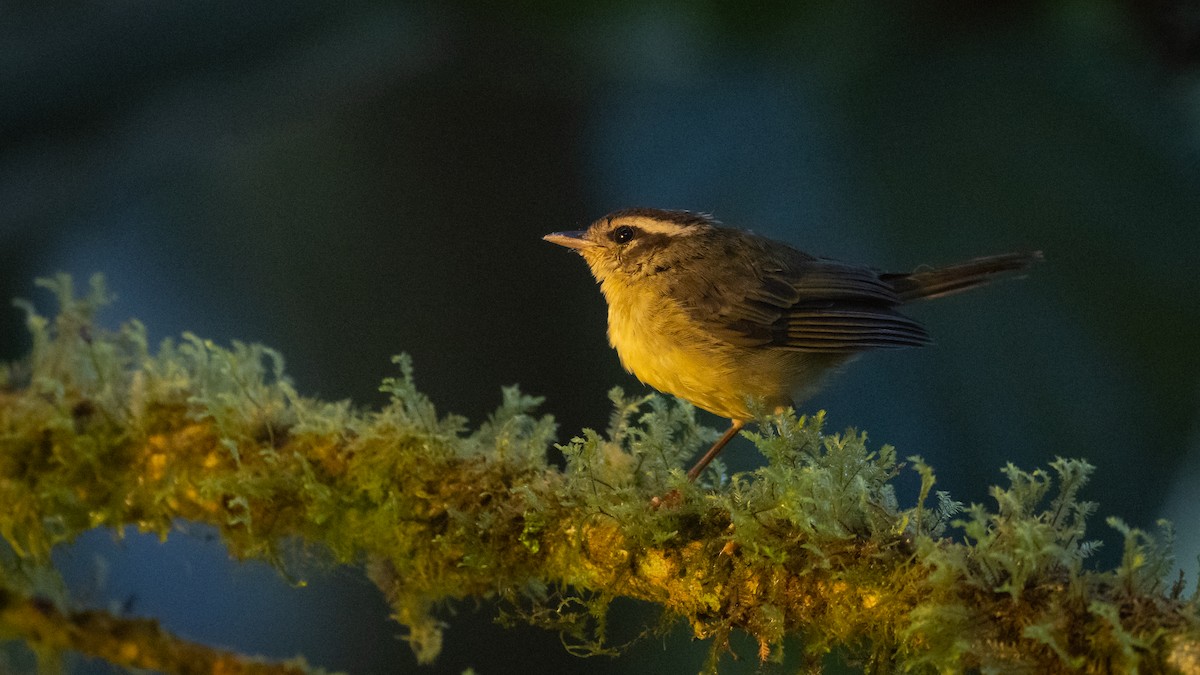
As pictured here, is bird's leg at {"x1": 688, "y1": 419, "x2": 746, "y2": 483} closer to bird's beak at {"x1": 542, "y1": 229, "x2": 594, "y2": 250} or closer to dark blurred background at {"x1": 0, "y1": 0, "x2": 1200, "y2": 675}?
bird's beak at {"x1": 542, "y1": 229, "x2": 594, "y2": 250}

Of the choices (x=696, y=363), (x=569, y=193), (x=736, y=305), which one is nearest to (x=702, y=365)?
→ (x=696, y=363)

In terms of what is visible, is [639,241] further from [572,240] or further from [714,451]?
[714,451]

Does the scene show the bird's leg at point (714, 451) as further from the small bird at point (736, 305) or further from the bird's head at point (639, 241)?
the bird's head at point (639, 241)

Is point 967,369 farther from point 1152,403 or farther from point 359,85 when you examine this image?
point 359,85

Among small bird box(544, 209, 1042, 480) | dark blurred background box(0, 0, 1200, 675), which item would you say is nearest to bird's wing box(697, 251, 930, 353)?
small bird box(544, 209, 1042, 480)

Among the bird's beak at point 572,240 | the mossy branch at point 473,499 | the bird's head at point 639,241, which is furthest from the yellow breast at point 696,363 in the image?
the mossy branch at point 473,499

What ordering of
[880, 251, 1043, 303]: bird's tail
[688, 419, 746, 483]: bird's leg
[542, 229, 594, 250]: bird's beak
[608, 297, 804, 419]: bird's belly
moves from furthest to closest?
[542, 229, 594, 250]: bird's beak < [880, 251, 1043, 303]: bird's tail < [608, 297, 804, 419]: bird's belly < [688, 419, 746, 483]: bird's leg

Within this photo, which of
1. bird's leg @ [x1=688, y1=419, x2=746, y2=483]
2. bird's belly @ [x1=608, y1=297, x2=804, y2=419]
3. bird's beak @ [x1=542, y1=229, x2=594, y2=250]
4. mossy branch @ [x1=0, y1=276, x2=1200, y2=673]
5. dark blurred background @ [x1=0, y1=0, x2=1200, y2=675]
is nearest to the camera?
mossy branch @ [x1=0, y1=276, x2=1200, y2=673]

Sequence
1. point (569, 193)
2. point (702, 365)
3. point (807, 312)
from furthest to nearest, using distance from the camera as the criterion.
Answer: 1. point (569, 193)
2. point (807, 312)
3. point (702, 365)
